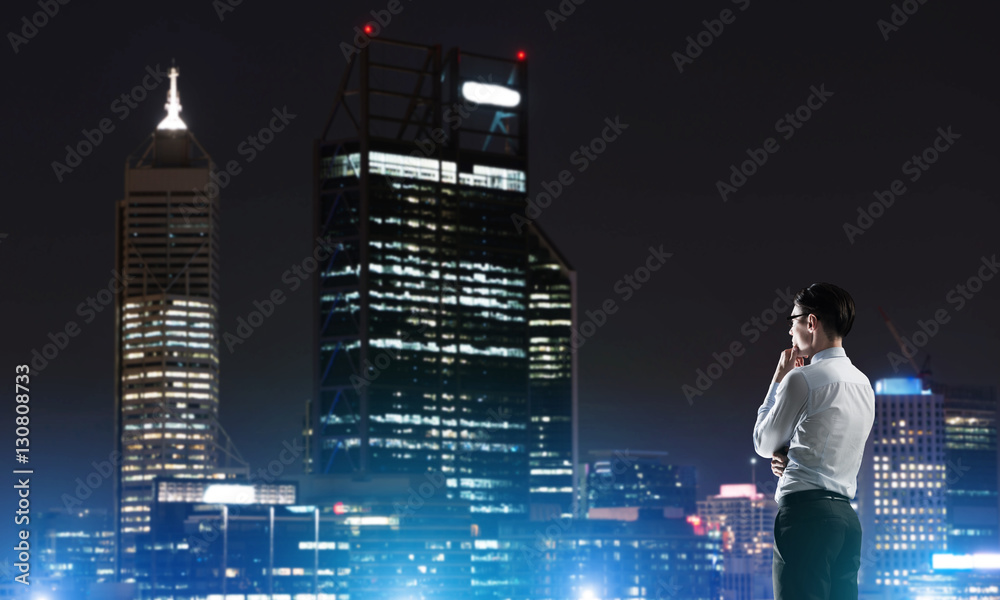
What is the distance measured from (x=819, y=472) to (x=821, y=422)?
285 millimetres

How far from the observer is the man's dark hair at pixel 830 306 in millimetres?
7562

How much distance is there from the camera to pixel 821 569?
7.32 metres

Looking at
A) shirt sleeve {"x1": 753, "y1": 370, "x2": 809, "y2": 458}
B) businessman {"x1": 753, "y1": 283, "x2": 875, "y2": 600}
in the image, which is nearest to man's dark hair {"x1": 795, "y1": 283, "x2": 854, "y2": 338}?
businessman {"x1": 753, "y1": 283, "x2": 875, "y2": 600}

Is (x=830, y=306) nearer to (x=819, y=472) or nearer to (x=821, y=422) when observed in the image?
(x=821, y=422)

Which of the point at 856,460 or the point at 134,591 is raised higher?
the point at 856,460

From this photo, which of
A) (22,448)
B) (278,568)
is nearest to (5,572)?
(278,568)

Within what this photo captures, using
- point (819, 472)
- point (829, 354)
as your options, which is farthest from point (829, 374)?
Result: point (819, 472)

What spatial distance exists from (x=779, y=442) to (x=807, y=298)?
840mm

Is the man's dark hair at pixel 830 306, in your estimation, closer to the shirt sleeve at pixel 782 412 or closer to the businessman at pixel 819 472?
the businessman at pixel 819 472

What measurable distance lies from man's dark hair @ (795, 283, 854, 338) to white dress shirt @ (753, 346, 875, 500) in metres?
0.19

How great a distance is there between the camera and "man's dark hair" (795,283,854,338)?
756 cm

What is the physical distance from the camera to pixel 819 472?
7363mm

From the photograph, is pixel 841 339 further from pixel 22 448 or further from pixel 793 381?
pixel 22 448

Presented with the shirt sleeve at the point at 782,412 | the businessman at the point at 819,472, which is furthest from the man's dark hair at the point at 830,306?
the shirt sleeve at the point at 782,412
